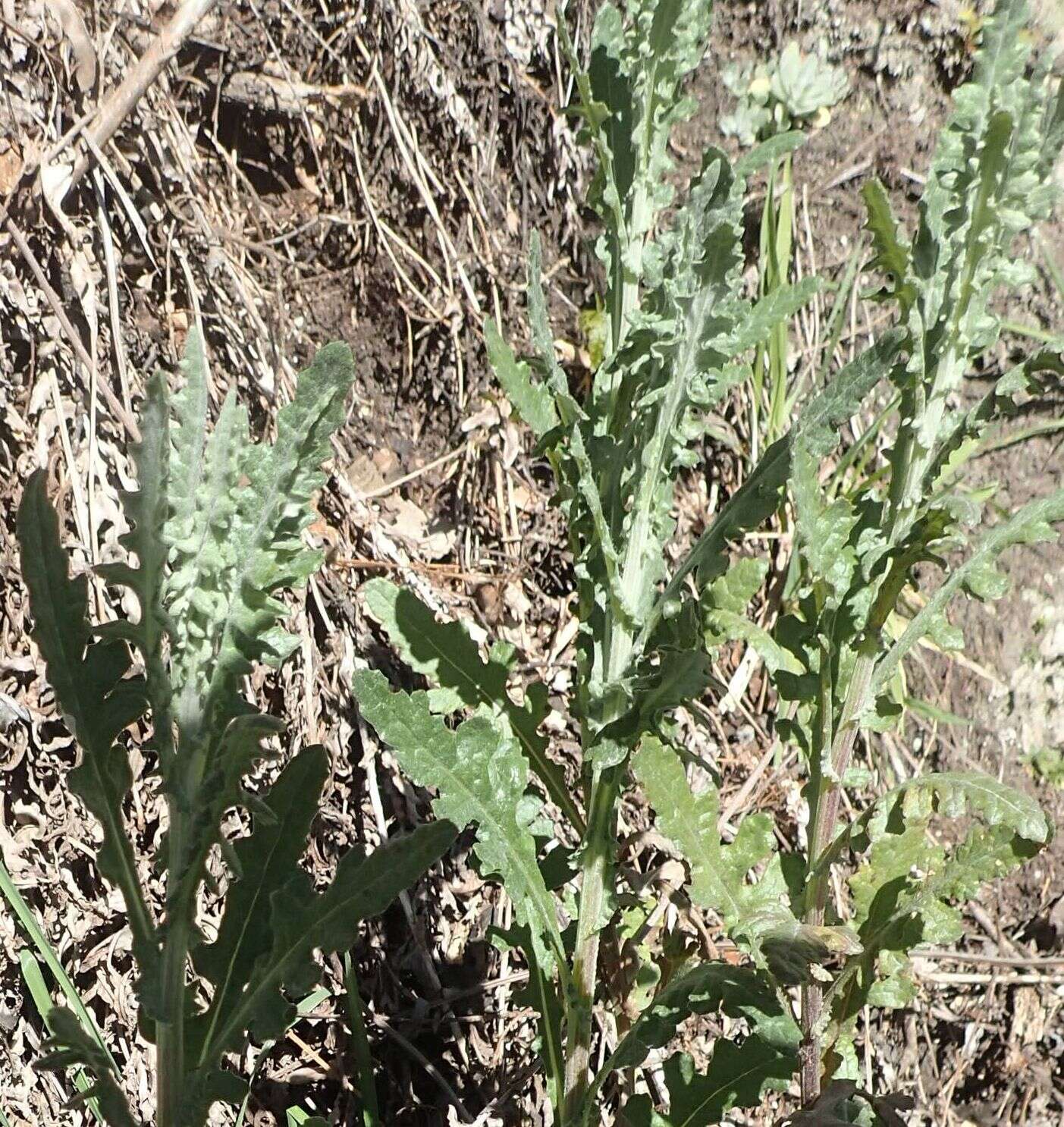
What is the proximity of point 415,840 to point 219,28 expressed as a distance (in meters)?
2.09

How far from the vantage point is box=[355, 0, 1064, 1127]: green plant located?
5.94 ft

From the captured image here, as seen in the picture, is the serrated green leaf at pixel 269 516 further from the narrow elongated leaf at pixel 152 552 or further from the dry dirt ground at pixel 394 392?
the dry dirt ground at pixel 394 392

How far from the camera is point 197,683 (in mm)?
1502

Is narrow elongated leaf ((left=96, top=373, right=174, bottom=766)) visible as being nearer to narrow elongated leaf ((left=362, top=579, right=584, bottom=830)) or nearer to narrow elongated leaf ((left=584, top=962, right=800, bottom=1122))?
narrow elongated leaf ((left=362, top=579, right=584, bottom=830))

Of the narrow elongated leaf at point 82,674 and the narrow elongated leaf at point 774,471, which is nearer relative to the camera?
the narrow elongated leaf at point 82,674

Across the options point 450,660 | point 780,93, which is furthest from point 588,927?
point 780,93

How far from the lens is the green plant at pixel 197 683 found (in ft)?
4.75

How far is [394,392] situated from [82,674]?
161 centimetres

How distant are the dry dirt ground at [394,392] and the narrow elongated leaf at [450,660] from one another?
0.43m

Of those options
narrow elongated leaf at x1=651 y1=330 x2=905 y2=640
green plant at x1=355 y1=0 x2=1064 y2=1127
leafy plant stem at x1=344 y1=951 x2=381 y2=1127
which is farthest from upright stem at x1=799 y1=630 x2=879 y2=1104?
leafy plant stem at x1=344 y1=951 x2=381 y2=1127

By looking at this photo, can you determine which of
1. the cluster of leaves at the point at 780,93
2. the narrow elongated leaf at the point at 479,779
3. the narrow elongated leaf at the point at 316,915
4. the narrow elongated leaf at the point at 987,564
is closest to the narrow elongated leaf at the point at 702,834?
the narrow elongated leaf at the point at 479,779

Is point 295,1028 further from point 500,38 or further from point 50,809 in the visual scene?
point 500,38

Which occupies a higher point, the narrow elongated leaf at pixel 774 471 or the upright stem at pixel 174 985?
the narrow elongated leaf at pixel 774 471

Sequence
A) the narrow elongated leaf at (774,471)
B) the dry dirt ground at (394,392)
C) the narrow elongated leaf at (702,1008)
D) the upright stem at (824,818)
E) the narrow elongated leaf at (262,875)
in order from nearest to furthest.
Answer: the narrow elongated leaf at (262,875) → the narrow elongated leaf at (702,1008) → the narrow elongated leaf at (774,471) → the upright stem at (824,818) → the dry dirt ground at (394,392)
